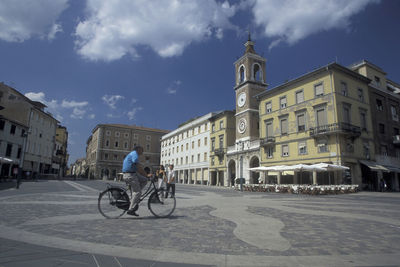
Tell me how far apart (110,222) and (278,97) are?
95.7 ft

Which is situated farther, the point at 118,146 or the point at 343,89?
the point at 118,146

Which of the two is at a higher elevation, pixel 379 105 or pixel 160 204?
pixel 379 105

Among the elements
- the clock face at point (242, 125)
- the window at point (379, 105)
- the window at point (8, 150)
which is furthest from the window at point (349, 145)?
the window at point (8, 150)

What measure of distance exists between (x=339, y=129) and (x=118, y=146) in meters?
59.7

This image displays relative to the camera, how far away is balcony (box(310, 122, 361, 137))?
77.7 feet

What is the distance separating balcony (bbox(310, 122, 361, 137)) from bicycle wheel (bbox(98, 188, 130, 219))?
22987 millimetres

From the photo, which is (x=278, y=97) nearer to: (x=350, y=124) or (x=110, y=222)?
(x=350, y=124)

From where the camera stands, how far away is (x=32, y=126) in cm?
4069

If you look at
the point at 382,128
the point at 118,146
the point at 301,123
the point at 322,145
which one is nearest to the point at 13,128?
the point at 118,146

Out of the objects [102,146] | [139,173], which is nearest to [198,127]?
[102,146]

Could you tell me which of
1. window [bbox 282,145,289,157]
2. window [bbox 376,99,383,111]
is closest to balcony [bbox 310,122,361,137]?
window [bbox 282,145,289,157]

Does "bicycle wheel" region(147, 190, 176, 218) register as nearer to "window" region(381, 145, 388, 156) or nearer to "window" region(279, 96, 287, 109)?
"window" region(279, 96, 287, 109)

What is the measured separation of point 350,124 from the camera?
2455cm

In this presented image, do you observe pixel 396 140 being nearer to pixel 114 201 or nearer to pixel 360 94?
pixel 360 94
